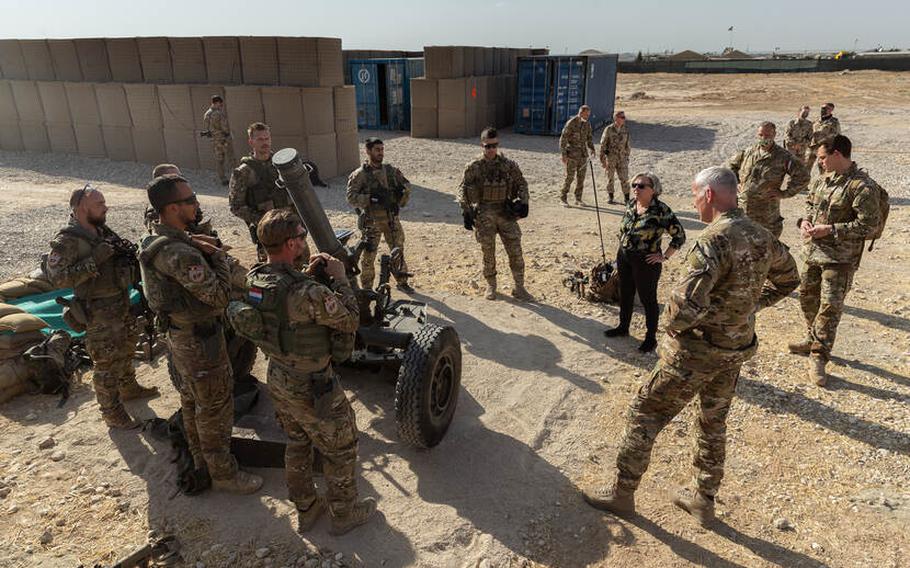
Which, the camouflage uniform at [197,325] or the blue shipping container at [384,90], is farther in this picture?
the blue shipping container at [384,90]

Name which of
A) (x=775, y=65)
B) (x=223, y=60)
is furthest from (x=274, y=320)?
(x=775, y=65)

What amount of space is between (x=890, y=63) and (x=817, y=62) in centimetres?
494

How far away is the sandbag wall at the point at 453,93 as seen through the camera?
19328 mm

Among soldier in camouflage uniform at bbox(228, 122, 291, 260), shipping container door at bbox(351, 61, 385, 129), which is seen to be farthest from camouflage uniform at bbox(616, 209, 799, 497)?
shipping container door at bbox(351, 61, 385, 129)

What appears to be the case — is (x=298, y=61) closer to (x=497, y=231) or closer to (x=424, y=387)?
(x=497, y=231)

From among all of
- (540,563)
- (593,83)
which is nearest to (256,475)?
(540,563)

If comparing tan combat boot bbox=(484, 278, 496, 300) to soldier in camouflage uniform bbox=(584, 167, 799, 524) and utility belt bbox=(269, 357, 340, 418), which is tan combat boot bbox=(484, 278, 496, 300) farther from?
utility belt bbox=(269, 357, 340, 418)

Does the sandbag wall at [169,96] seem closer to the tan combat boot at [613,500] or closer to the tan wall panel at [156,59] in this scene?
the tan wall panel at [156,59]

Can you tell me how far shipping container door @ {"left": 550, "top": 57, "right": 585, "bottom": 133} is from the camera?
19406mm

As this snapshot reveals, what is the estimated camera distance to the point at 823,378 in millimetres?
5191

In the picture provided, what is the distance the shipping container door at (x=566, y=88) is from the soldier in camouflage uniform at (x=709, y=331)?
57.0 ft

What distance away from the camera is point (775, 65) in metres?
47.0

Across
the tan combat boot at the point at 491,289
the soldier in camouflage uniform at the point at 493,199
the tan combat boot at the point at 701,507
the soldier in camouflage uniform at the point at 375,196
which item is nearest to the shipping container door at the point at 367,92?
the soldier in camouflage uniform at the point at 375,196

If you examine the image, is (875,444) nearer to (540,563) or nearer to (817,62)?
(540,563)
